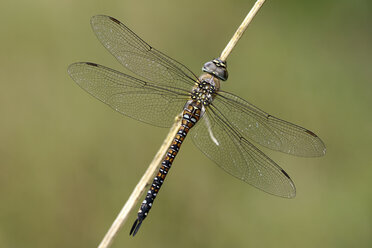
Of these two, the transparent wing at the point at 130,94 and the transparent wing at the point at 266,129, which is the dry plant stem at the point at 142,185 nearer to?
the transparent wing at the point at 130,94

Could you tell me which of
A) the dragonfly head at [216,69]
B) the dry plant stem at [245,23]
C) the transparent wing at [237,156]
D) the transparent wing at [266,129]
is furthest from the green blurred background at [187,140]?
the dry plant stem at [245,23]

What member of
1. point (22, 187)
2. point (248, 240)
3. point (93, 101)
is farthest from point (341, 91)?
point (22, 187)

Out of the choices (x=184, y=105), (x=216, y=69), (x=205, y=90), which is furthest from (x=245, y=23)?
(x=184, y=105)

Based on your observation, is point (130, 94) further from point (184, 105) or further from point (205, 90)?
point (205, 90)

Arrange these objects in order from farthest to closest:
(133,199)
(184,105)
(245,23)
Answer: (184,105) → (245,23) → (133,199)

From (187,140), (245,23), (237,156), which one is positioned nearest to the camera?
(245,23)

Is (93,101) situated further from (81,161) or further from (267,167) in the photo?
(267,167)
